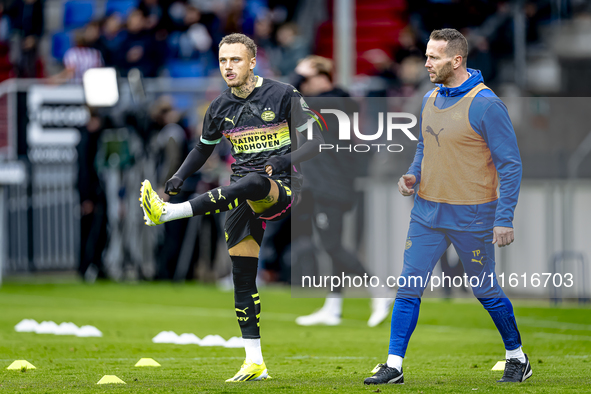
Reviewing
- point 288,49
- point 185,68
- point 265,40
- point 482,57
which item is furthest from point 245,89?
point 185,68

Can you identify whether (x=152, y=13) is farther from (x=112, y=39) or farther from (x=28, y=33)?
(x=28, y=33)

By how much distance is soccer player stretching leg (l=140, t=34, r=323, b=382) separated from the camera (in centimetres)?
552

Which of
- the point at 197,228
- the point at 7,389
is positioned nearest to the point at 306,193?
the point at 7,389

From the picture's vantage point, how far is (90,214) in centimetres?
1512

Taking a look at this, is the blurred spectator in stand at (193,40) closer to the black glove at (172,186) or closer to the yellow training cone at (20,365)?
the yellow training cone at (20,365)

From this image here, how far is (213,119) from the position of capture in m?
5.75

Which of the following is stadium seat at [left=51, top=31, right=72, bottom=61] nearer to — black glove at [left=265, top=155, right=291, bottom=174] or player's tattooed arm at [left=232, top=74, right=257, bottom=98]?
player's tattooed arm at [left=232, top=74, right=257, bottom=98]

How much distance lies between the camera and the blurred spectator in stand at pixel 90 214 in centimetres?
1496

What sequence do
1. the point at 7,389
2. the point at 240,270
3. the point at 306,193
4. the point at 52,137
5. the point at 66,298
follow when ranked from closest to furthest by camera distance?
the point at 7,389 < the point at 240,270 < the point at 306,193 < the point at 66,298 < the point at 52,137

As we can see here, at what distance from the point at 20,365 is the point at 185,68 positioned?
11152 millimetres

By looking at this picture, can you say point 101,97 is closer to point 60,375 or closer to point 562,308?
point 562,308

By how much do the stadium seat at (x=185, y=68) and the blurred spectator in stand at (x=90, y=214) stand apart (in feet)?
7.88

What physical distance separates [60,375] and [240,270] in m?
1.25

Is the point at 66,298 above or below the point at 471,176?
below
